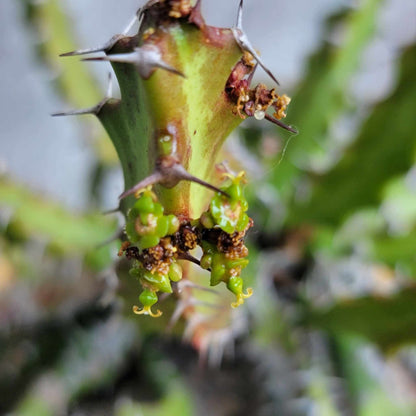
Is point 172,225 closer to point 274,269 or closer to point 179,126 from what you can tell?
point 179,126

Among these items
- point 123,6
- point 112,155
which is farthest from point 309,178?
point 123,6

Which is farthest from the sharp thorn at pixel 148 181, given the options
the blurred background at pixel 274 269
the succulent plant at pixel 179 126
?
the blurred background at pixel 274 269

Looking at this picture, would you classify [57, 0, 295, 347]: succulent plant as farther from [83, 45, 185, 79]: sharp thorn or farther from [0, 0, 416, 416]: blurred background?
[0, 0, 416, 416]: blurred background

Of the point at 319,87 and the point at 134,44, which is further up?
the point at 319,87

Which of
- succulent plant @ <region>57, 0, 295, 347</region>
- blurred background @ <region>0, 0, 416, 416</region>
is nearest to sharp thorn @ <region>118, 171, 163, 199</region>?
succulent plant @ <region>57, 0, 295, 347</region>

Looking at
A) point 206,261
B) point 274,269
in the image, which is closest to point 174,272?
point 206,261

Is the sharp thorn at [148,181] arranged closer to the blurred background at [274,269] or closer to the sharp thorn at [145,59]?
the sharp thorn at [145,59]

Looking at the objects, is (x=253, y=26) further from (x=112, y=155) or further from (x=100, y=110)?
(x=100, y=110)
